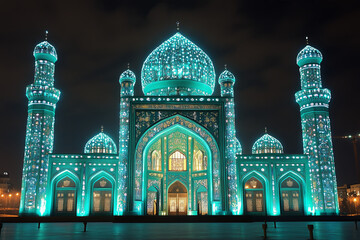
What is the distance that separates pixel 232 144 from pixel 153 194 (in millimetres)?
4945

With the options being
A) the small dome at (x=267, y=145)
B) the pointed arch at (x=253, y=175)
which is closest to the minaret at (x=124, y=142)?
the pointed arch at (x=253, y=175)

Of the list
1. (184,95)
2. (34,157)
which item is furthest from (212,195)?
(34,157)

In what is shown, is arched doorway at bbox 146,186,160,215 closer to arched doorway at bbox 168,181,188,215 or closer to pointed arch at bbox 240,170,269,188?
arched doorway at bbox 168,181,188,215

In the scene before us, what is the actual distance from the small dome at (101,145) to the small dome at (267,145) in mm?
8448

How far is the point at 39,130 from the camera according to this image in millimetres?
19062

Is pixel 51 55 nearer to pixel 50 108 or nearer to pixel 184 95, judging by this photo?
pixel 50 108

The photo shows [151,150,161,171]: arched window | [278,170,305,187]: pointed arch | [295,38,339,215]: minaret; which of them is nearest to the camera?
[295,38,339,215]: minaret

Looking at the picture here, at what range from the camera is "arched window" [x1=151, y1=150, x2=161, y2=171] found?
20484 mm

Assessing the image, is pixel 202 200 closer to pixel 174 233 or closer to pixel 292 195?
pixel 292 195

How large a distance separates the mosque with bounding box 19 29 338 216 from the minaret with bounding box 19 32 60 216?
0.05 metres

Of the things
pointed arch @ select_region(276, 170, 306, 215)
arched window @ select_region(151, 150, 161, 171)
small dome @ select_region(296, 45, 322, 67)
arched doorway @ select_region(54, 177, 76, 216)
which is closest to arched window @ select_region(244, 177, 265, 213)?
pointed arch @ select_region(276, 170, 306, 215)

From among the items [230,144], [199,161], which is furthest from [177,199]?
[230,144]

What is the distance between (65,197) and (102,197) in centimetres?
180

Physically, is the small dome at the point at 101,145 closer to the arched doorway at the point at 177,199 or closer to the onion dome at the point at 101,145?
the onion dome at the point at 101,145
